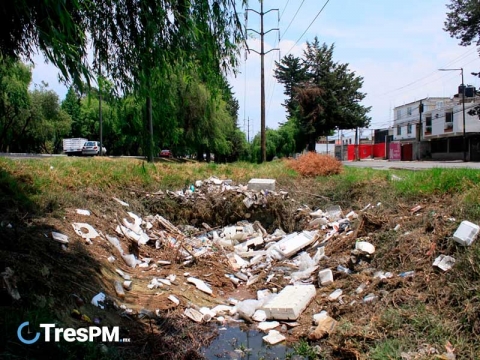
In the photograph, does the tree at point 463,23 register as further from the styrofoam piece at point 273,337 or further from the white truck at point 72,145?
the white truck at point 72,145

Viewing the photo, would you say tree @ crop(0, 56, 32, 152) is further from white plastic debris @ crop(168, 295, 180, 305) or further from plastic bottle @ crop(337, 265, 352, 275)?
plastic bottle @ crop(337, 265, 352, 275)

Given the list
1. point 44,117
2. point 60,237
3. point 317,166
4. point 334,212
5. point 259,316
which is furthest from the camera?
point 44,117

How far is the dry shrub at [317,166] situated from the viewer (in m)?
12.6

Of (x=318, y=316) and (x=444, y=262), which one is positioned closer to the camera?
(x=444, y=262)

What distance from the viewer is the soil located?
13.1ft

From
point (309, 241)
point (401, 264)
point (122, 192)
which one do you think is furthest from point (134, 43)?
point (122, 192)

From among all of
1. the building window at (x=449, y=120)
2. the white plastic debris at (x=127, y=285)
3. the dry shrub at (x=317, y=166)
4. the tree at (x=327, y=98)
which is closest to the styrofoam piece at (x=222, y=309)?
the white plastic debris at (x=127, y=285)

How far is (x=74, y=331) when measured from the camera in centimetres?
354

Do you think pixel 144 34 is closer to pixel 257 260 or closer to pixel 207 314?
pixel 207 314

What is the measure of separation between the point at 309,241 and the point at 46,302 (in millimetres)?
5193

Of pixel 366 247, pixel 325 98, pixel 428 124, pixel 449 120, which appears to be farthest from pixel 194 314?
pixel 428 124

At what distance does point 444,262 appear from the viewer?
4844 mm

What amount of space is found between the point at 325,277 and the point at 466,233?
6.54 ft

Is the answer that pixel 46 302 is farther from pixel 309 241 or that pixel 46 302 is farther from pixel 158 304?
pixel 309 241
